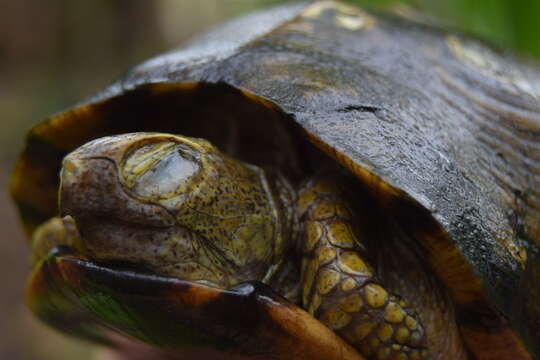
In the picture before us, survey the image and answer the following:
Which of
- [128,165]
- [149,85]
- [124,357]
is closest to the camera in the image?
[128,165]

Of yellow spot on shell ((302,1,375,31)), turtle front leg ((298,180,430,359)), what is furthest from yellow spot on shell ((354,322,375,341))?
yellow spot on shell ((302,1,375,31))

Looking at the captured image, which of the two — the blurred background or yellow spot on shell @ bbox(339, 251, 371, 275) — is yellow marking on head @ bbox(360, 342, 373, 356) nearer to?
yellow spot on shell @ bbox(339, 251, 371, 275)

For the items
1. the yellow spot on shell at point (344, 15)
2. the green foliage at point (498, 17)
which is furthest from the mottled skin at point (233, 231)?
the green foliage at point (498, 17)

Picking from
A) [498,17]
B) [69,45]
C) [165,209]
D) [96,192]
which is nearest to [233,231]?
[165,209]

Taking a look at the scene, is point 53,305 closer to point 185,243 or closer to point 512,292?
point 185,243

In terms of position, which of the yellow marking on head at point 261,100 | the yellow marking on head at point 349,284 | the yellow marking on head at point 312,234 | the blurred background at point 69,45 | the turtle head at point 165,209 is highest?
the yellow marking on head at point 261,100

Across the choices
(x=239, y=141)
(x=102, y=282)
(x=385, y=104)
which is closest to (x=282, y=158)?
(x=239, y=141)

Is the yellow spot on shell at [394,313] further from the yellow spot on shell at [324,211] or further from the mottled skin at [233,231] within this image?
the yellow spot on shell at [324,211]

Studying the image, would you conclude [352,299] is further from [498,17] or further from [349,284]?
[498,17]
